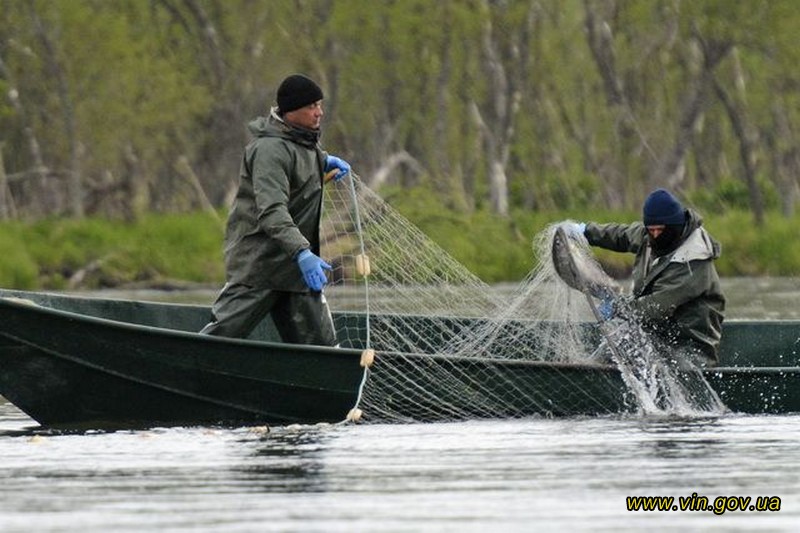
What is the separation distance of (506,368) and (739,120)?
29.7m

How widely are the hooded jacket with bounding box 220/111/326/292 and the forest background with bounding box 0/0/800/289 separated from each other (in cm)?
1899

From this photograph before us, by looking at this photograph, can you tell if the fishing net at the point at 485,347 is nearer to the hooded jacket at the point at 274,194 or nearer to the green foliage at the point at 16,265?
the hooded jacket at the point at 274,194

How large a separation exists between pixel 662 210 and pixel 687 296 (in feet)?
1.69

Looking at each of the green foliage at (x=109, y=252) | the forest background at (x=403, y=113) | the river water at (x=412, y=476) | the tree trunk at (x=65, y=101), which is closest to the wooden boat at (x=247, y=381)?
the river water at (x=412, y=476)

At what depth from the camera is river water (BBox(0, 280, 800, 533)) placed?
8.77m

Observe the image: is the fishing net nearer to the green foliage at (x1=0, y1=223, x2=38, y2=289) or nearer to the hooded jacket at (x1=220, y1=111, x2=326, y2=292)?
the hooded jacket at (x1=220, y1=111, x2=326, y2=292)

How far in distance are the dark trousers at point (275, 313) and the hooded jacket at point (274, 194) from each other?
9 centimetres

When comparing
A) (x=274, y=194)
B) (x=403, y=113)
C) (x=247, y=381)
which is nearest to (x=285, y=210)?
(x=274, y=194)

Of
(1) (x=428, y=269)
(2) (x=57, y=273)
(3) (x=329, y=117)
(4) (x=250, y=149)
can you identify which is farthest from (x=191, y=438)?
(3) (x=329, y=117)

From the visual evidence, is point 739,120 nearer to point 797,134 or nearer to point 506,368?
point 797,134

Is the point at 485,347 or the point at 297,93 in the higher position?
the point at 297,93

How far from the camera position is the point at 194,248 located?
3506 centimetres

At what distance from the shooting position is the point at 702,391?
1291cm

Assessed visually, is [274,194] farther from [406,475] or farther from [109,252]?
[109,252]
